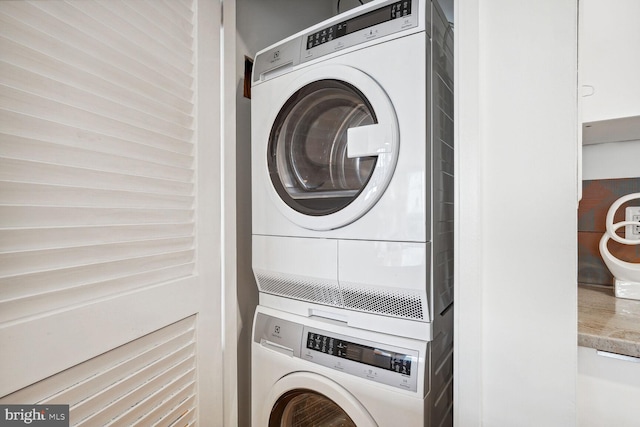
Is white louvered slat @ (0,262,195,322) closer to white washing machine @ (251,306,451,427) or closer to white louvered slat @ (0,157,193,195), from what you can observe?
white louvered slat @ (0,157,193,195)

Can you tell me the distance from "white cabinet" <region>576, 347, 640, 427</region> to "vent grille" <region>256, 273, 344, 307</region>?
2.46 feet

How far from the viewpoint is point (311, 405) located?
1248 mm

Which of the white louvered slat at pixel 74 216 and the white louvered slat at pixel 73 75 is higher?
the white louvered slat at pixel 73 75

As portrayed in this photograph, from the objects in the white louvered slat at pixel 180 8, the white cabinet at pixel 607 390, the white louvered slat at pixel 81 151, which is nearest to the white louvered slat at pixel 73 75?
the white louvered slat at pixel 81 151

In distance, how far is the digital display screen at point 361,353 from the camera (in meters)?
0.95

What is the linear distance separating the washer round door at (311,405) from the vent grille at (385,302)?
272 millimetres

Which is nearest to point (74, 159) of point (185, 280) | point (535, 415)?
point (185, 280)

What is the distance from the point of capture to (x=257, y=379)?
1.25 metres

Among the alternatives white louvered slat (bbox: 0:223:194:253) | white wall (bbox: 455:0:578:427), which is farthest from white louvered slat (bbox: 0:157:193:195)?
white wall (bbox: 455:0:578:427)

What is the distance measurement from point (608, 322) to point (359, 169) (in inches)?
34.0

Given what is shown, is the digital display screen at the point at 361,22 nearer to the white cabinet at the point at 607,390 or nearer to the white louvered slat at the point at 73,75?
the white louvered slat at the point at 73,75

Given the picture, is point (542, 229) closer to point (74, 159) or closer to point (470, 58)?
point (470, 58)

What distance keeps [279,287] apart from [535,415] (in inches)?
33.4
